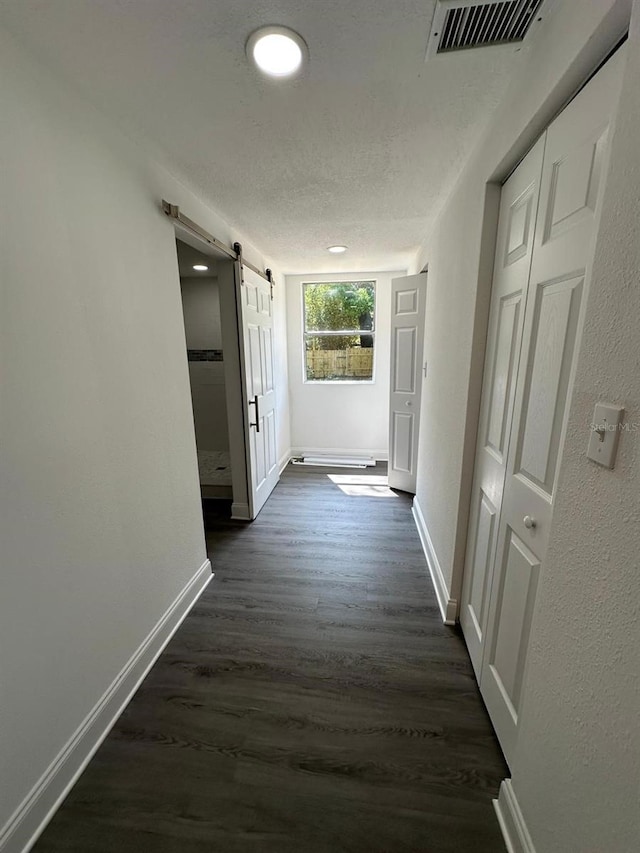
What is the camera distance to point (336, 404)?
459 cm

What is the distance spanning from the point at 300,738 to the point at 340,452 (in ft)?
11.4

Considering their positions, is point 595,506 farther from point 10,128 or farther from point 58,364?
→ point 10,128

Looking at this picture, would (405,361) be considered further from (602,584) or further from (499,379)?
(602,584)

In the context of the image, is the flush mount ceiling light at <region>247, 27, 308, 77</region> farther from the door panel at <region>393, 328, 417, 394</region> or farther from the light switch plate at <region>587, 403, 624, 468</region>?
the door panel at <region>393, 328, 417, 394</region>

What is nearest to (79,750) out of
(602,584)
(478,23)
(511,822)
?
(511,822)

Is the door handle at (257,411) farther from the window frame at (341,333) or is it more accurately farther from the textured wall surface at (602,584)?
the textured wall surface at (602,584)

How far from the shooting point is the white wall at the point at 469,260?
2.80 feet

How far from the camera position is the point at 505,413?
132 centimetres

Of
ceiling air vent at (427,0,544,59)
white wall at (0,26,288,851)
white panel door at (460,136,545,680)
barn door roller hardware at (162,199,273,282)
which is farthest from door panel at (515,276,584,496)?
barn door roller hardware at (162,199,273,282)

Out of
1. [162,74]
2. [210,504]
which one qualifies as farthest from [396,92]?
[210,504]

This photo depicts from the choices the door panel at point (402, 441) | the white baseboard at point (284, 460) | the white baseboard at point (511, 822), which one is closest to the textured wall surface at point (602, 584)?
the white baseboard at point (511, 822)

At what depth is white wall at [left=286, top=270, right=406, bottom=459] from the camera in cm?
436

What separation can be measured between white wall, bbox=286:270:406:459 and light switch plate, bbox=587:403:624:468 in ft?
12.4

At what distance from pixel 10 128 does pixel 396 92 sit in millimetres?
1238
